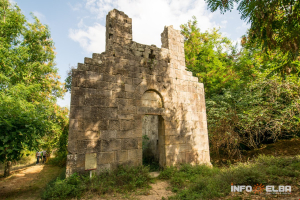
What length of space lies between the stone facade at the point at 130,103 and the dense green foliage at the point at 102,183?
0.91 feet

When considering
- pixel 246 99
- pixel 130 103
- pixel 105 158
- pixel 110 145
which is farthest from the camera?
pixel 246 99

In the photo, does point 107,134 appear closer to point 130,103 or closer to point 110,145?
point 110,145

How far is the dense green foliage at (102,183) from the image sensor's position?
459cm

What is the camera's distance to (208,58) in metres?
12.5

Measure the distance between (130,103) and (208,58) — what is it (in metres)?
8.69

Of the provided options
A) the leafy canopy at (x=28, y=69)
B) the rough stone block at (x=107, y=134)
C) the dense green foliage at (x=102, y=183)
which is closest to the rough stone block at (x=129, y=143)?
the rough stone block at (x=107, y=134)

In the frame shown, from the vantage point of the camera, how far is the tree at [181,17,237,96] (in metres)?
11.9

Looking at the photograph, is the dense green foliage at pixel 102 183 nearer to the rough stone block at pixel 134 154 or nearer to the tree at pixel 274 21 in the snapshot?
the rough stone block at pixel 134 154

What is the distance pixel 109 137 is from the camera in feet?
19.1

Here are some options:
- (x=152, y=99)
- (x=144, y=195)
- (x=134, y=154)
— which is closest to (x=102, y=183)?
(x=144, y=195)

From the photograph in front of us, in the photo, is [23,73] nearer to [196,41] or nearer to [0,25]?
[0,25]

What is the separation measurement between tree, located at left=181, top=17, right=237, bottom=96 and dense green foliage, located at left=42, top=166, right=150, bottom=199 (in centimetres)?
851

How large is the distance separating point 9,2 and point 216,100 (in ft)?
50.8

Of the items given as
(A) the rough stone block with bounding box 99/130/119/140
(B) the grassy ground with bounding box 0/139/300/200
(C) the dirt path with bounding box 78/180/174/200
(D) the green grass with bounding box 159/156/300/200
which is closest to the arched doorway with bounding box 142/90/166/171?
(B) the grassy ground with bounding box 0/139/300/200
